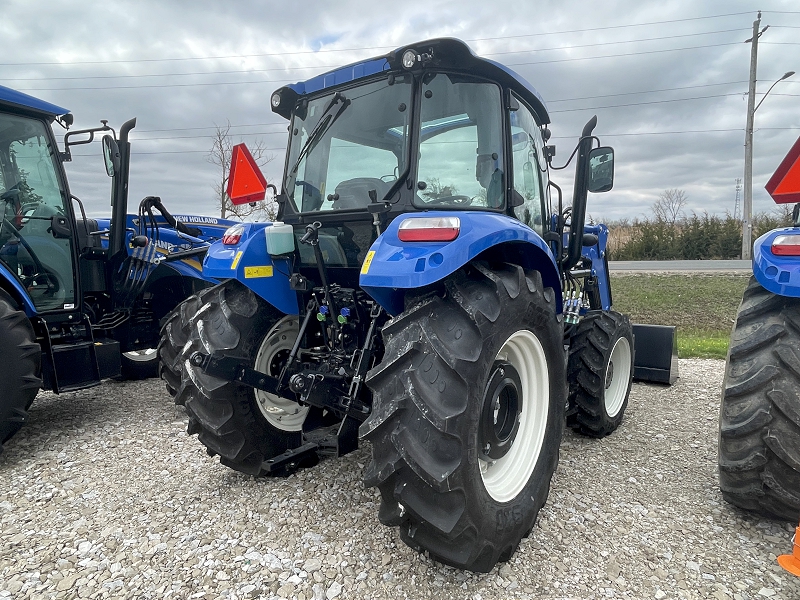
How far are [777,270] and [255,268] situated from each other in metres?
2.50

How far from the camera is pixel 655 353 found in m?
5.18

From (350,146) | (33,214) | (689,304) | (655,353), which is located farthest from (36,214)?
(689,304)

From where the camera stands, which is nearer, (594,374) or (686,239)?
(594,374)

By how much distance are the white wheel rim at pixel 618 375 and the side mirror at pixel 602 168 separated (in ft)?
4.45

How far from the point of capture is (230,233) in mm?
2967

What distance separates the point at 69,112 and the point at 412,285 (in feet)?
13.9

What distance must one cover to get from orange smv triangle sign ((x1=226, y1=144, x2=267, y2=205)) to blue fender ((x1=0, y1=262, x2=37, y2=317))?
2.15 metres

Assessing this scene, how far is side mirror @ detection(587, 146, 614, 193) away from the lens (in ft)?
10.3

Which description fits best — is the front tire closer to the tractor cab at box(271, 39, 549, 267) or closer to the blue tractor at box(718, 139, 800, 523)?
the tractor cab at box(271, 39, 549, 267)

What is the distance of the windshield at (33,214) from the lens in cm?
420

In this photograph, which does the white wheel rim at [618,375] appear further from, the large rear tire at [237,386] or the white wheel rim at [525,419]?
the large rear tire at [237,386]

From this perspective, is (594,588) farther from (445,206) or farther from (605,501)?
(445,206)

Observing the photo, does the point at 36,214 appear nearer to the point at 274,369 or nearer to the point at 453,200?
the point at 274,369

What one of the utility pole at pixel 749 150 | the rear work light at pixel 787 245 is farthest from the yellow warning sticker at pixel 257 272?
the utility pole at pixel 749 150
